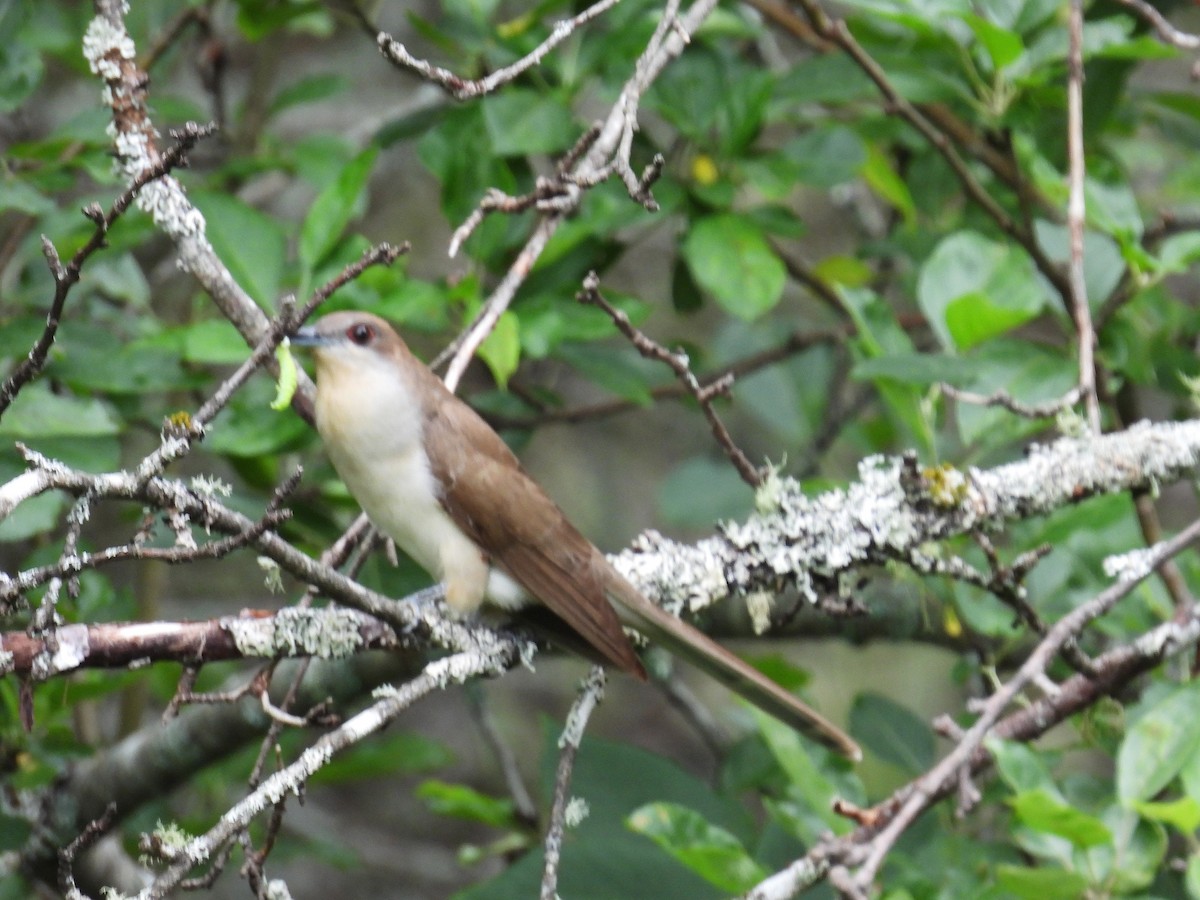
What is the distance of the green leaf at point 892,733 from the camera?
3.62 m

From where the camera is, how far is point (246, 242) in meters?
3.47

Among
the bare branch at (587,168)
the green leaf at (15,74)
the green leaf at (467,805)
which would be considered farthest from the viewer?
the green leaf at (467,805)

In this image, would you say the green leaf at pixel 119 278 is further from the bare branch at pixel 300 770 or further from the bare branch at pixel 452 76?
the bare branch at pixel 300 770

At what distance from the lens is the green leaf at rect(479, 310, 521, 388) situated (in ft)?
10.2

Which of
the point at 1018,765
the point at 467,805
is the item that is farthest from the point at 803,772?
the point at 467,805

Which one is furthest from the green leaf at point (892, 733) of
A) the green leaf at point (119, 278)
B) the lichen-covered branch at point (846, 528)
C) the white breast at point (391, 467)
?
the green leaf at point (119, 278)

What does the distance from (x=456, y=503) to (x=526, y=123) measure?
3.59 feet

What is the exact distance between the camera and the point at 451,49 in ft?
13.3

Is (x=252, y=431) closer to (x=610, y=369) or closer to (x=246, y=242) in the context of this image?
(x=246, y=242)

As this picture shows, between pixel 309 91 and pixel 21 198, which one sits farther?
pixel 309 91

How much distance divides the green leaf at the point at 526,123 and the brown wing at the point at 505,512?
68cm

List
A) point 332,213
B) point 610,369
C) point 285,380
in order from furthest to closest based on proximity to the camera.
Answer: point 610,369 → point 332,213 → point 285,380

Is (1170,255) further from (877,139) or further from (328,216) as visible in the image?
(328,216)

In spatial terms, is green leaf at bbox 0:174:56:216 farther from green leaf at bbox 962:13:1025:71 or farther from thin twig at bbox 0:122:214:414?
green leaf at bbox 962:13:1025:71
